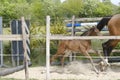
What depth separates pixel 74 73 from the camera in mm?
9453

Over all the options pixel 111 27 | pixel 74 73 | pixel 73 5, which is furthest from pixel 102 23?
pixel 73 5

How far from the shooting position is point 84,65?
10555 millimetres

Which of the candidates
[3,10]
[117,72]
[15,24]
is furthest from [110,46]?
[3,10]

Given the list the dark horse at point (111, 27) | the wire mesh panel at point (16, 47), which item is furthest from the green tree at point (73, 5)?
the dark horse at point (111, 27)

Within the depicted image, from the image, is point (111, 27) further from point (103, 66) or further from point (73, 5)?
point (73, 5)

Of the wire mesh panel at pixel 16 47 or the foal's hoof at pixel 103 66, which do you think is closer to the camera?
the foal's hoof at pixel 103 66

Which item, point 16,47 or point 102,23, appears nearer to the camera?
point 102,23

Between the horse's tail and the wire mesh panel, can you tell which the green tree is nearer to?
the wire mesh panel

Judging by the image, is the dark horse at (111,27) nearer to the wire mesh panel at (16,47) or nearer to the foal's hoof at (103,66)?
the foal's hoof at (103,66)

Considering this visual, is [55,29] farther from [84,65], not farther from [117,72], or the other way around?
[117,72]

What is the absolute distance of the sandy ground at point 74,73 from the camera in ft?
28.1

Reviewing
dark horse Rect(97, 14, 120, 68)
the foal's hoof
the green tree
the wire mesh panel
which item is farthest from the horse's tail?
the green tree

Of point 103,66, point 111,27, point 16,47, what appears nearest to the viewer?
point 103,66

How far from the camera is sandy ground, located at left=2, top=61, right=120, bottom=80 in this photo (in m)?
8.56
